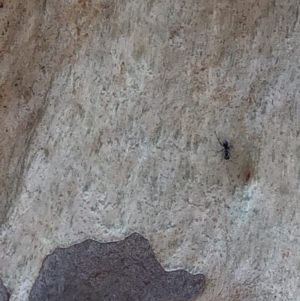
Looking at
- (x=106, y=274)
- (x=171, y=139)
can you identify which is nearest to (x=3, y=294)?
(x=106, y=274)

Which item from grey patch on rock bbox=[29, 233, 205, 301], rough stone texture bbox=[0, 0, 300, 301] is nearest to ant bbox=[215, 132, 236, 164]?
rough stone texture bbox=[0, 0, 300, 301]

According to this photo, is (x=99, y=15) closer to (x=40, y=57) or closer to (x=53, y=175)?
(x=40, y=57)

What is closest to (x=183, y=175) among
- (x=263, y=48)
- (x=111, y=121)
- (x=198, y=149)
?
(x=198, y=149)

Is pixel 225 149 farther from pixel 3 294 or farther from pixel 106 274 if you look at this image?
pixel 3 294

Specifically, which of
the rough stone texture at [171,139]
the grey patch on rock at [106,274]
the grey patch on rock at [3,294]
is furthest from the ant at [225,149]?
the grey patch on rock at [3,294]

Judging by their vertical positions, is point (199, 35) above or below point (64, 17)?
below
